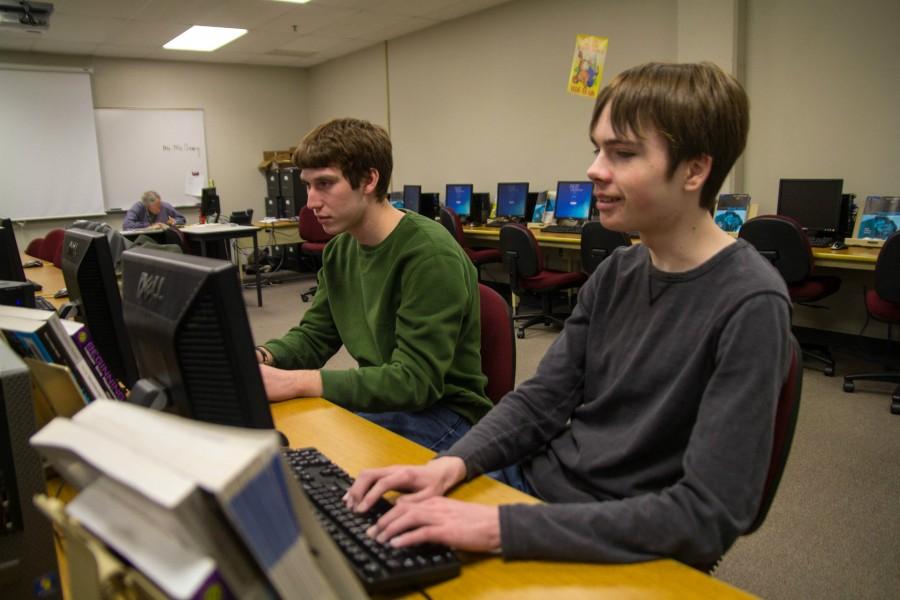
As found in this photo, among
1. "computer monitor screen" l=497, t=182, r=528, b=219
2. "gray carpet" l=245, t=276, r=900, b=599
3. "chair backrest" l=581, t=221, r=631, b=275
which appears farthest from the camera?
"computer monitor screen" l=497, t=182, r=528, b=219

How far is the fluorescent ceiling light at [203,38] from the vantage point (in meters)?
6.99

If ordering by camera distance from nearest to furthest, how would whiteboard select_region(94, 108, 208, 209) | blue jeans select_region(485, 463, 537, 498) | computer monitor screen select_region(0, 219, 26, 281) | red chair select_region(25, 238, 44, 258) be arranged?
blue jeans select_region(485, 463, 537, 498)
computer monitor screen select_region(0, 219, 26, 281)
red chair select_region(25, 238, 44, 258)
whiteboard select_region(94, 108, 208, 209)

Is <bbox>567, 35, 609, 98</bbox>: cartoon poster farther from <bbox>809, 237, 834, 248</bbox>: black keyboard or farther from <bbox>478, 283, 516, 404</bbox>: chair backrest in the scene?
<bbox>478, 283, 516, 404</bbox>: chair backrest

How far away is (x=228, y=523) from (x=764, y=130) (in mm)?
5009

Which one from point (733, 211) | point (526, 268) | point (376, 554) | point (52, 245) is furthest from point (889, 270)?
point (52, 245)

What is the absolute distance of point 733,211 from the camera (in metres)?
4.54

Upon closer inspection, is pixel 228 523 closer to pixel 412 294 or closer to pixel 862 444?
pixel 412 294

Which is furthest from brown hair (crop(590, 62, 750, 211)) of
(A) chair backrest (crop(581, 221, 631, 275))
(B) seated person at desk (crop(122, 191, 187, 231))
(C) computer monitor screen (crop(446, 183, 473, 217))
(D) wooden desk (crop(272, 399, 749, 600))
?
(B) seated person at desk (crop(122, 191, 187, 231))

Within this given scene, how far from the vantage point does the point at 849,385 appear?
348 cm

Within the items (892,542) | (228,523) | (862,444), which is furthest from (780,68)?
(228,523)

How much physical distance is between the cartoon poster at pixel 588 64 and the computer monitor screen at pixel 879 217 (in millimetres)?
2262

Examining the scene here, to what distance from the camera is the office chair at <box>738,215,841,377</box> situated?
144 inches

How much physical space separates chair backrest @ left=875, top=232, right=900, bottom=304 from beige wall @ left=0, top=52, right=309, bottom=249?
783 cm

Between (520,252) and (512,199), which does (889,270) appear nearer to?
(520,252)
